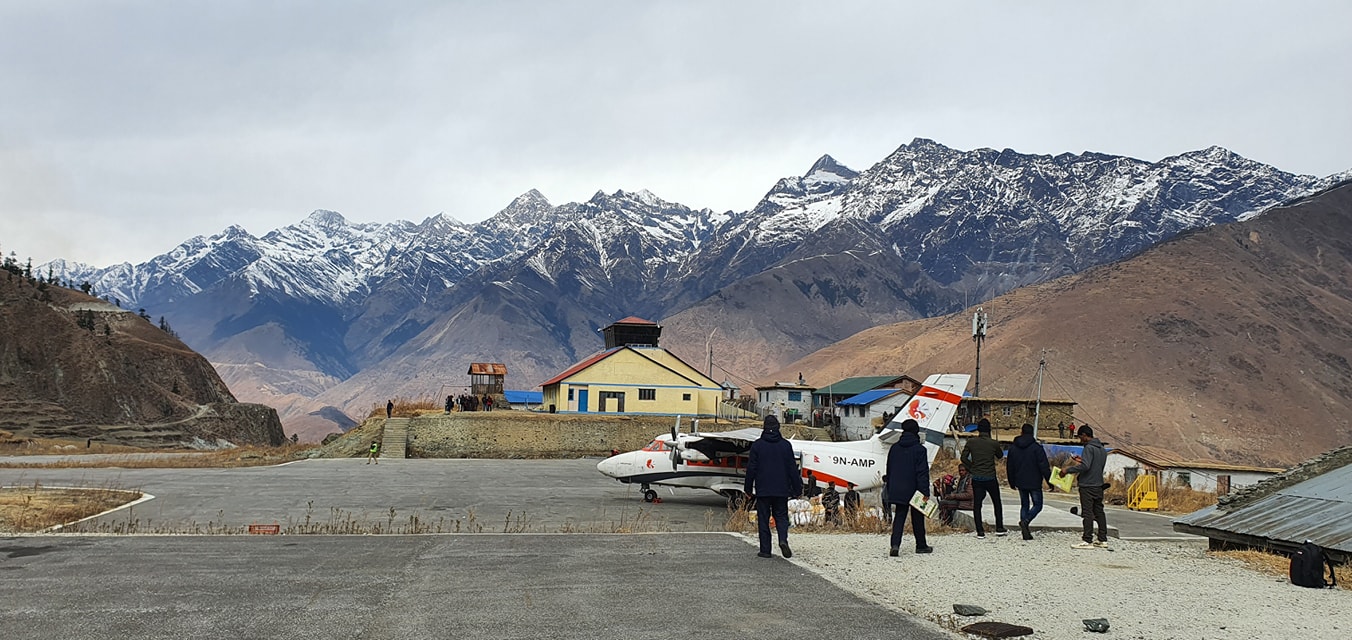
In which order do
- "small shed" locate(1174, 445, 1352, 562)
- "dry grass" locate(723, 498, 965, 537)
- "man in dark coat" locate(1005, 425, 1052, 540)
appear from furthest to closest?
"dry grass" locate(723, 498, 965, 537), "man in dark coat" locate(1005, 425, 1052, 540), "small shed" locate(1174, 445, 1352, 562)

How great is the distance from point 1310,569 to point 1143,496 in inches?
701

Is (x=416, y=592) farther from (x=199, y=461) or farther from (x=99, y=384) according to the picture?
(x=99, y=384)

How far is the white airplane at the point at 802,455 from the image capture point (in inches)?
784

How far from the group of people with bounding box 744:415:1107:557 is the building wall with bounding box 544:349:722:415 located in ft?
148

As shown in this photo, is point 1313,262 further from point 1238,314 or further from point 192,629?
point 192,629

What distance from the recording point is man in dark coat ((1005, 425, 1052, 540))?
14414 millimetres

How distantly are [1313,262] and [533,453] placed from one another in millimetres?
142442

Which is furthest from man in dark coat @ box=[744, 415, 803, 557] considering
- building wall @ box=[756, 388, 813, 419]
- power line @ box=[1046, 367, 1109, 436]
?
power line @ box=[1046, 367, 1109, 436]

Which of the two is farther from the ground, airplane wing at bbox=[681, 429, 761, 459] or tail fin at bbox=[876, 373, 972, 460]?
tail fin at bbox=[876, 373, 972, 460]

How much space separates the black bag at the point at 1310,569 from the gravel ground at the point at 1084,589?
5.0 inches

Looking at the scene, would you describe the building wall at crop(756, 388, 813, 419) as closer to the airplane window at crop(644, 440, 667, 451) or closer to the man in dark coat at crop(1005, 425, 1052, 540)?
the airplane window at crop(644, 440, 667, 451)

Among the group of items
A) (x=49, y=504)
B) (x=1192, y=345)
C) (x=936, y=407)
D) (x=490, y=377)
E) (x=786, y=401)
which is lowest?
(x=49, y=504)

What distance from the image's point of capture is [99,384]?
75938 millimetres

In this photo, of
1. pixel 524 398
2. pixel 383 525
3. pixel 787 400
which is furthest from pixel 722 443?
pixel 524 398
